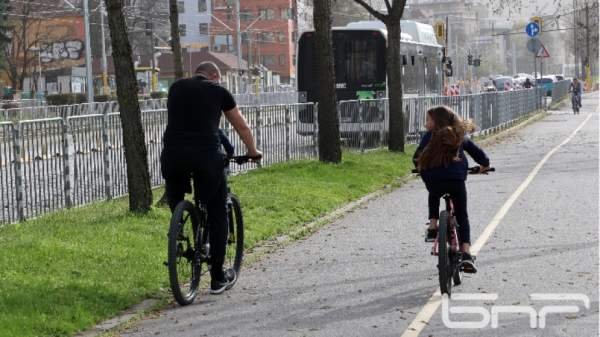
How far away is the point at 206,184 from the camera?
9.13 m

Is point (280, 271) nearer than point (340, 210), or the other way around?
point (280, 271)

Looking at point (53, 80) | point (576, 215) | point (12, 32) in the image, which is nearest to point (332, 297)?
point (576, 215)

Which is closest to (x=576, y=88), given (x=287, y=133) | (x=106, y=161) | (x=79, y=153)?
(x=287, y=133)

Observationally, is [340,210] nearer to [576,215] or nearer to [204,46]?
[576,215]

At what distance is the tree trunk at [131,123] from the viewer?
13.6m

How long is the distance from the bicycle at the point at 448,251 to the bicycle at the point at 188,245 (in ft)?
5.19

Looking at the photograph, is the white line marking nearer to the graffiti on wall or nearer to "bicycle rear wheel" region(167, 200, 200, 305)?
"bicycle rear wheel" region(167, 200, 200, 305)

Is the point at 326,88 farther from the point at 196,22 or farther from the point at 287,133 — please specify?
the point at 196,22

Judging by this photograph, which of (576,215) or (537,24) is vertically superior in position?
(537,24)

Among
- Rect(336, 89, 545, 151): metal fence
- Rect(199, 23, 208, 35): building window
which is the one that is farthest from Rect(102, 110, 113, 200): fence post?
Rect(199, 23, 208, 35): building window

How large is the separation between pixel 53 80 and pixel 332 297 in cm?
8385

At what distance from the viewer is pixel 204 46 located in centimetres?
11256

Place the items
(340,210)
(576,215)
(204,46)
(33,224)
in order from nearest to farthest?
(33,224) → (576,215) → (340,210) → (204,46)

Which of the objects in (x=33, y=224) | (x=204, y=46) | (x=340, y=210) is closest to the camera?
(x=33, y=224)
